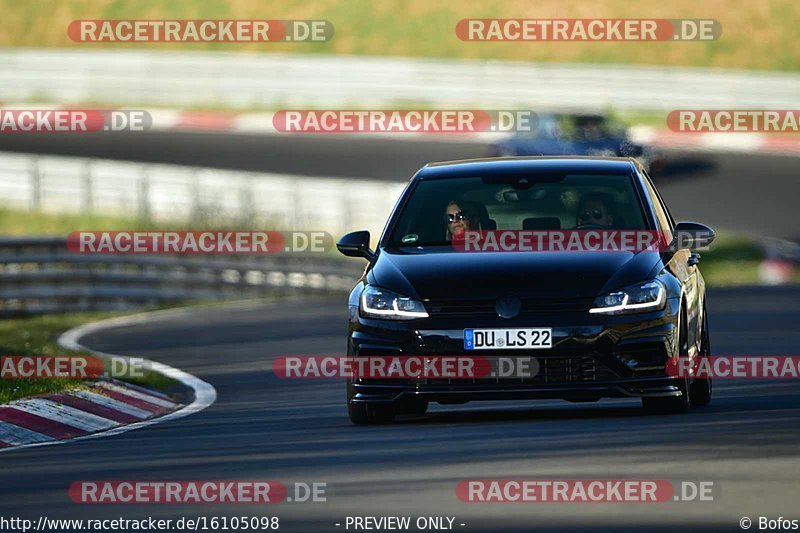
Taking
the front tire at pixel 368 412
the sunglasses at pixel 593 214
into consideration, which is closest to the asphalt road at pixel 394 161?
the sunglasses at pixel 593 214

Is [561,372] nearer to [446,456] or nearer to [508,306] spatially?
[508,306]

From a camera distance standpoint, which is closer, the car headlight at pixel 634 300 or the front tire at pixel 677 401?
the car headlight at pixel 634 300

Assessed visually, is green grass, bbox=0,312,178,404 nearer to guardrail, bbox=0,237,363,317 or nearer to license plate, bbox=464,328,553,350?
guardrail, bbox=0,237,363,317

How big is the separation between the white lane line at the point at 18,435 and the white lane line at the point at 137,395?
1.90m

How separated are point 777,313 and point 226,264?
831 cm

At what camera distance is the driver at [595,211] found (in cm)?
1160

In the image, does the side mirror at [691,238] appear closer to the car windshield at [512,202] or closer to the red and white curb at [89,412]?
the car windshield at [512,202]

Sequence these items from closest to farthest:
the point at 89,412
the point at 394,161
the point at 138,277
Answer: the point at 89,412, the point at 138,277, the point at 394,161

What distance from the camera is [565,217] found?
11656 mm

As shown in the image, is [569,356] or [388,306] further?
[388,306]

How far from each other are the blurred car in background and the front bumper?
24481mm

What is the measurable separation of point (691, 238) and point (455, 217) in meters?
1.38

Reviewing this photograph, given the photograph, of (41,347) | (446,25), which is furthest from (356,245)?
(446,25)

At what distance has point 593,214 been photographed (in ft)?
38.2
